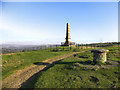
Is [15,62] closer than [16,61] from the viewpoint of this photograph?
Yes

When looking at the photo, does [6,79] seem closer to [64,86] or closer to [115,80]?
[64,86]

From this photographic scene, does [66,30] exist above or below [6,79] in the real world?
above

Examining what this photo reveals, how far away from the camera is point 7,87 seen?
8805 mm

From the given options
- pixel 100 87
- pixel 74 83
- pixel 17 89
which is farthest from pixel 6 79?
pixel 100 87

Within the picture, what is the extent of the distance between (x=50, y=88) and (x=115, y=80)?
671cm

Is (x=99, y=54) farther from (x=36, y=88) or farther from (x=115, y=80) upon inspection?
(x=36, y=88)

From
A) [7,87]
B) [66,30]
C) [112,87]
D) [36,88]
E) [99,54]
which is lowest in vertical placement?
[7,87]

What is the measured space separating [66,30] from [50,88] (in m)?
43.0

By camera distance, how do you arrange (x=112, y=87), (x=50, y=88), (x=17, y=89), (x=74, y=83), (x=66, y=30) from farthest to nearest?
1. (x=66, y=30)
2. (x=17, y=89)
3. (x=74, y=83)
4. (x=50, y=88)
5. (x=112, y=87)

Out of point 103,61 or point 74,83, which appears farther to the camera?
point 103,61

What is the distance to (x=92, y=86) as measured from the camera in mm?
6773

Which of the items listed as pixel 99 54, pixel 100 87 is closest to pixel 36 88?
pixel 100 87

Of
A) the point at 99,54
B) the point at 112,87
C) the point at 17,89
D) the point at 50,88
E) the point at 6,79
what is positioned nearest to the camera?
the point at 112,87

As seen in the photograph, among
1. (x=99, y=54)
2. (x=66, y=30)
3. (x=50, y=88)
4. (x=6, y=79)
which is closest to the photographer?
Result: (x=50, y=88)
